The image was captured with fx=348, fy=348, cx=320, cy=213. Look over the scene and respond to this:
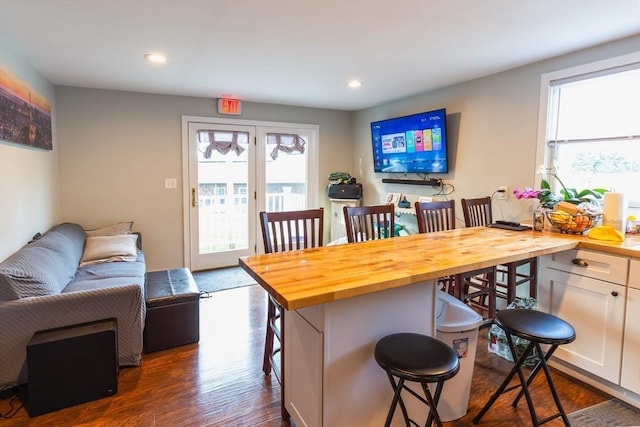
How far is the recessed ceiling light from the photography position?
284cm

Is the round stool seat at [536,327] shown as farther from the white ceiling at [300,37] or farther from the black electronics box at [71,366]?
the black electronics box at [71,366]

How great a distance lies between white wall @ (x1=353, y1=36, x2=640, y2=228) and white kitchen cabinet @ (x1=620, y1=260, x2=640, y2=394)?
4.26 ft

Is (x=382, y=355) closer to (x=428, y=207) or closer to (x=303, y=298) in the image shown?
(x=303, y=298)

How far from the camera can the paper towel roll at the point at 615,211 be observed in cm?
220

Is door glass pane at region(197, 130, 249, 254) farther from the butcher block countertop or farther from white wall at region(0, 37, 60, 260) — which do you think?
Result: the butcher block countertop

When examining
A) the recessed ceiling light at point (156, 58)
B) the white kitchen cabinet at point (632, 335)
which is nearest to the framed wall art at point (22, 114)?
the recessed ceiling light at point (156, 58)

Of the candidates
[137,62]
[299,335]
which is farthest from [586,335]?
[137,62]

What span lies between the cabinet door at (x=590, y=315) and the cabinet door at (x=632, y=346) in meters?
0.03

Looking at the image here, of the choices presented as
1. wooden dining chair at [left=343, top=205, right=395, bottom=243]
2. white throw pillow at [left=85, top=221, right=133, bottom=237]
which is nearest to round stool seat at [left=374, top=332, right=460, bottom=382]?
wooden dining chair at [left=343, top=205, right=395, bottom=243]

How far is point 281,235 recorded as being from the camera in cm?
215

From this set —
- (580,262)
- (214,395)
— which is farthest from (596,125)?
(214,395)

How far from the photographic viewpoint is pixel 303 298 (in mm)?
1177

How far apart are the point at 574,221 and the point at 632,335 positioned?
756 mm

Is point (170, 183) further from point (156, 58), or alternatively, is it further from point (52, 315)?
point (52, 315)
